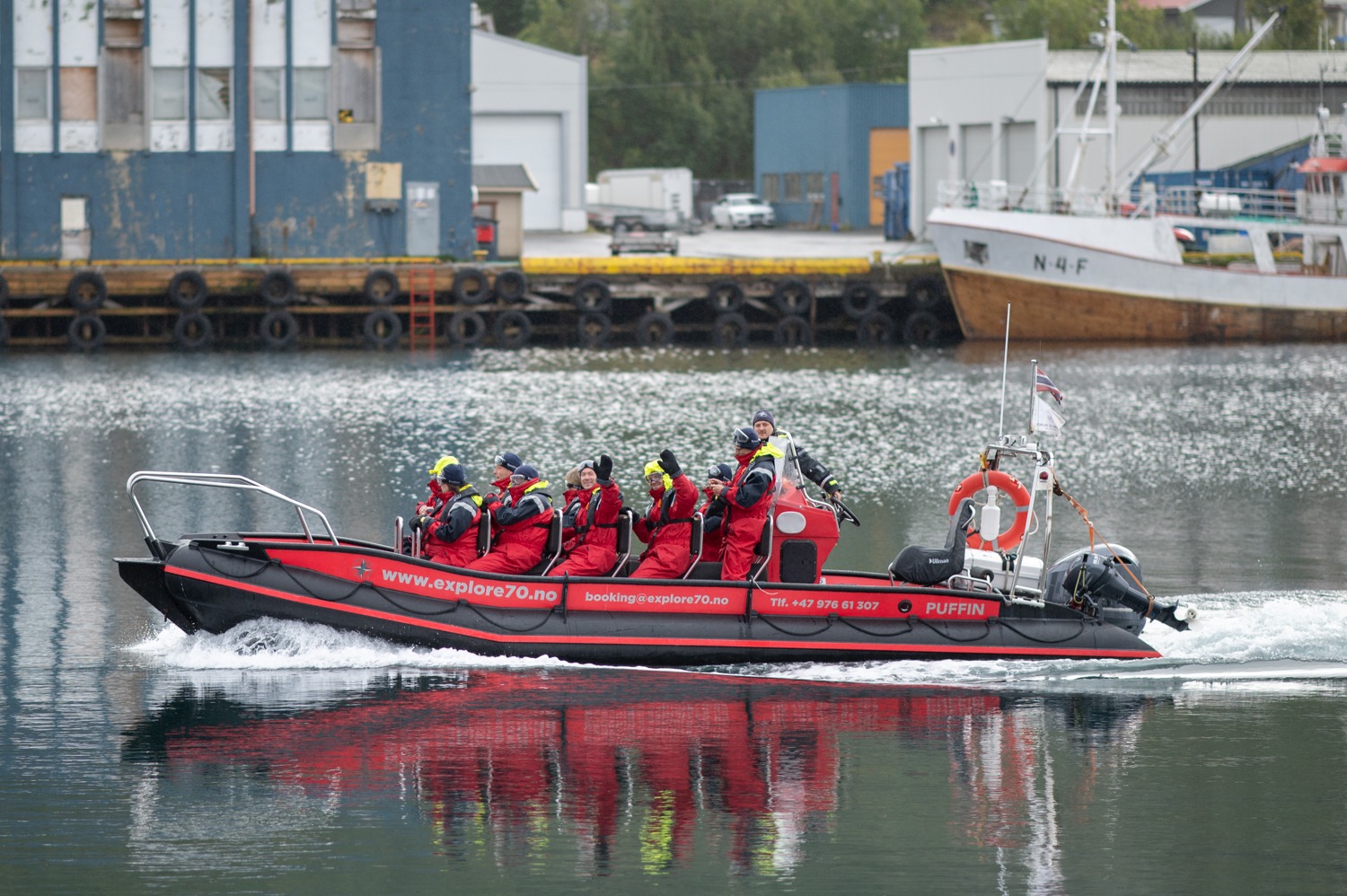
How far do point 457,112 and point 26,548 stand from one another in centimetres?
2949

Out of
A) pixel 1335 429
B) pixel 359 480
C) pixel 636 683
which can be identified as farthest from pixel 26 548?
pixel 1335 429

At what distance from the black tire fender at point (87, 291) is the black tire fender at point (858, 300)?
60.3ft

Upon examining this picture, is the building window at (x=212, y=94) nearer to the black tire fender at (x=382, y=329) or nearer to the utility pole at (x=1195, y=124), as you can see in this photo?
the black tire fender at (x=382, y=329)

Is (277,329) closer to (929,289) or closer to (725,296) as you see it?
(725,296)

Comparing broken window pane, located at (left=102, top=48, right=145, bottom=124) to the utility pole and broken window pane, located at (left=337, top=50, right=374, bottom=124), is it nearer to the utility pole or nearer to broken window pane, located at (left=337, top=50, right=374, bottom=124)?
broken window pane, located at (left=337, top=50, right=374, bottom=124)

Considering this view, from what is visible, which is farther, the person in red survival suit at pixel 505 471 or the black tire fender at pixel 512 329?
the black tire fender at pixel 512 329

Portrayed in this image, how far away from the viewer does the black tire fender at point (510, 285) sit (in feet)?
155

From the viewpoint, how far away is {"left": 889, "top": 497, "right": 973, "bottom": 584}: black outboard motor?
601 inches

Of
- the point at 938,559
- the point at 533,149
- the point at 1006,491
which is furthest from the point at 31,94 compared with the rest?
the point at 938,559

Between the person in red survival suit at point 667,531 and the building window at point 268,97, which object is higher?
the building window at point 268,97

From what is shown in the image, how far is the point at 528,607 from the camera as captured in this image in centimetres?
1480

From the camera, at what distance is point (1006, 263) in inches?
1875

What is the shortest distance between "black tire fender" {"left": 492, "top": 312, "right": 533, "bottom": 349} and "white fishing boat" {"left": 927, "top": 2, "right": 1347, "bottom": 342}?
10701 millimetres

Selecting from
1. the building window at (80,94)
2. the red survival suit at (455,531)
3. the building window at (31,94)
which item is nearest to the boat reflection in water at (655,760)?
the red survival suit at (455,531)
